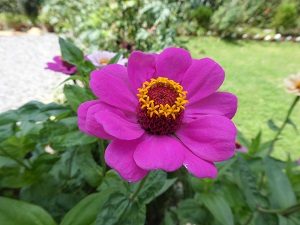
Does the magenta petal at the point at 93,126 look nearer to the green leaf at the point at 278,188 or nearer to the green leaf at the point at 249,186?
the green leaf at the point at 249,186

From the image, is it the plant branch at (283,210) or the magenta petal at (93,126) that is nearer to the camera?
the magenta petal at (93,126)

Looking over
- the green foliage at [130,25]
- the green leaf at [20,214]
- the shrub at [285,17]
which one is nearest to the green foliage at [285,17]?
the shrub at [285,17]

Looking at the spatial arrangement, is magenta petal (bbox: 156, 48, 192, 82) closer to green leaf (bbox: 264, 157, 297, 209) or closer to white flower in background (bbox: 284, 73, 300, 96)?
green leaf (bbox: 264, 157, 297, 209)

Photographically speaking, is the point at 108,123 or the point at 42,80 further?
the point at 42,80

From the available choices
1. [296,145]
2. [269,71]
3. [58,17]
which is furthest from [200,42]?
[296,145]

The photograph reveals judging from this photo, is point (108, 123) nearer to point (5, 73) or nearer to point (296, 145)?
point (296, 145)
